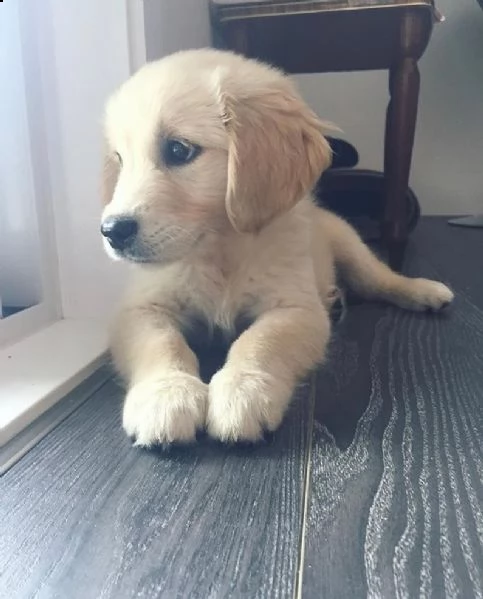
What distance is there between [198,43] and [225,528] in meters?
1.73

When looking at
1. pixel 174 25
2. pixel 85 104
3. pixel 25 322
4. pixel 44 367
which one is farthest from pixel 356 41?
pixel 44 367

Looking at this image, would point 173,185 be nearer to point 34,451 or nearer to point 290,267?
point 290,267

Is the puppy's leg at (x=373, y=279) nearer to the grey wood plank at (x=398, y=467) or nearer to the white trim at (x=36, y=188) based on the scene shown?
the grey wood plank at (x=398, y=467)

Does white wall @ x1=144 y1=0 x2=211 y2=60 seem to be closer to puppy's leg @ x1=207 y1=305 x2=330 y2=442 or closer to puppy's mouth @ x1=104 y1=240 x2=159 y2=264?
puppy's mouth @ x1=104 y1=240 x2=159 y2=264

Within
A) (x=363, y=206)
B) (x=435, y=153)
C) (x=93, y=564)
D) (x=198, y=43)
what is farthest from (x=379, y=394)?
(x=435, y=153)

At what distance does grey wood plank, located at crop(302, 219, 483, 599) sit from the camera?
63cm

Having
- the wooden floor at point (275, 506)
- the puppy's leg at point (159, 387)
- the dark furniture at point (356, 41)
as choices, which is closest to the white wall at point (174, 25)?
the dark furniture at point (356, 41)

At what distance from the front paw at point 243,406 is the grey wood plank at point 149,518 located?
0.08 feet

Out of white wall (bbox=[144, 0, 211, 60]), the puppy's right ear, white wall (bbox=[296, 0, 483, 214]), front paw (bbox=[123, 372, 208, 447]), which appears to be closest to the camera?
front paw (bbox=[123, 372, 208, 447])

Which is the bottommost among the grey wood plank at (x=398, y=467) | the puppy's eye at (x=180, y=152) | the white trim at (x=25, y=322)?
the grey wood plank at (x=398, y=467)

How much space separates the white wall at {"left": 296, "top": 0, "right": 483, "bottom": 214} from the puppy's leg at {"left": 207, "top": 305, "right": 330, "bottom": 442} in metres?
2.71

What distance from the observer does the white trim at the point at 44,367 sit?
1.04 m

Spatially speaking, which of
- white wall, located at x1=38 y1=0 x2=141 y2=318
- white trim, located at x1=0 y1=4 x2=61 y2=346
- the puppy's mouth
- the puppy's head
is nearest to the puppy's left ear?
the puppy's head

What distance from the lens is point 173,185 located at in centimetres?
114
